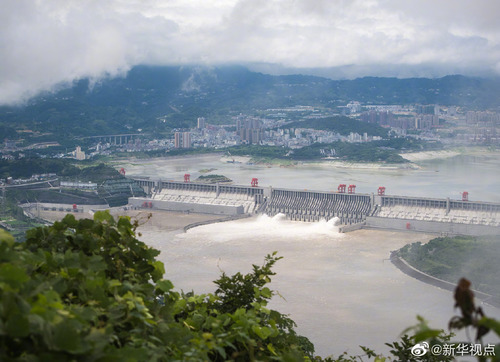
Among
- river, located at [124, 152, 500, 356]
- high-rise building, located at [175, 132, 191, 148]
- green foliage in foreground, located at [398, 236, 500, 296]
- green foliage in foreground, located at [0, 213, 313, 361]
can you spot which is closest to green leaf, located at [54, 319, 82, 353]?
green foliage in foreground, located at [0, 213, 313, 361]

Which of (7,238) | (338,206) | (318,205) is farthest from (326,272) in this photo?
(7,238)

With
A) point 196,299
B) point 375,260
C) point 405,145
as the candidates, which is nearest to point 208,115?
point 405,145

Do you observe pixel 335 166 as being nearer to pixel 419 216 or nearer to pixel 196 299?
pixel 419 216

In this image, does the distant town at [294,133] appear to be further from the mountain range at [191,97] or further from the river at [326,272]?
the river at [326,272]

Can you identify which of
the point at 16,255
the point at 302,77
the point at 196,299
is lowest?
the point at 196,299

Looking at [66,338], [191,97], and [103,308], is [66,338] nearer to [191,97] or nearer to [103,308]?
[103,308]

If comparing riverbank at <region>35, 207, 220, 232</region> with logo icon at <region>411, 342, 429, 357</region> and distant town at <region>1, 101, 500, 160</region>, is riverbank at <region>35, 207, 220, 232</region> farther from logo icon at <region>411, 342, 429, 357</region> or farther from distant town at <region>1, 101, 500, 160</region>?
logo icon at <region>411, 342, 429, 357</region>
